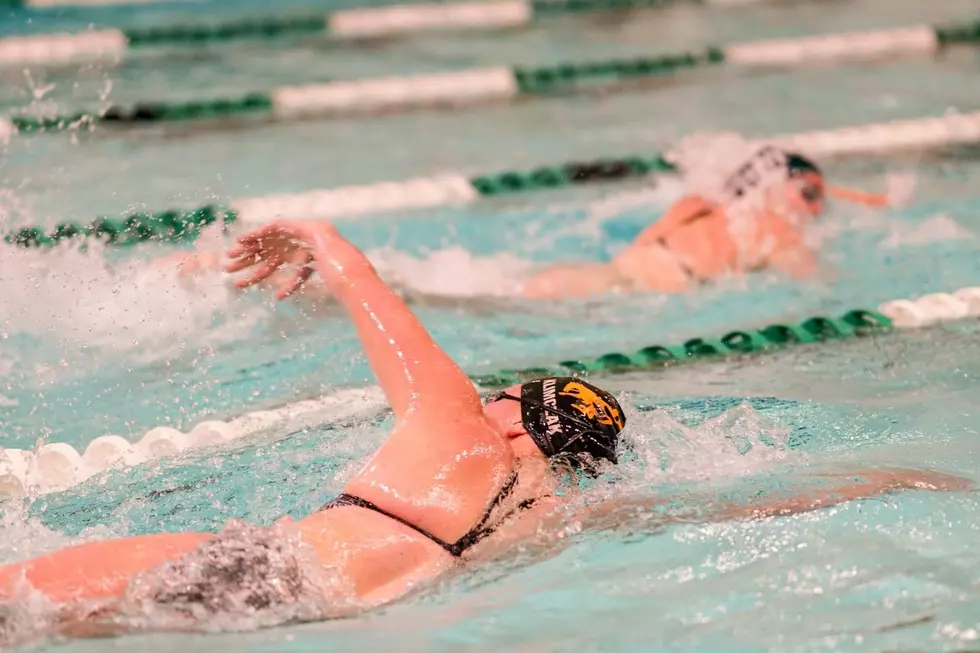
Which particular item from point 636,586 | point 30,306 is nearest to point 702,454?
point 636,586

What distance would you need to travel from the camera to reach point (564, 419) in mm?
2441

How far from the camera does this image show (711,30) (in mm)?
7465

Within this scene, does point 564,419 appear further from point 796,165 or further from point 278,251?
point 796,165

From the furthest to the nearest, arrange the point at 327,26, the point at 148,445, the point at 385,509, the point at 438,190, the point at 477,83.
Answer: the point at 327,26, the point at 477,83, the point at 438,190, the point at 148,445, the point at 385,509

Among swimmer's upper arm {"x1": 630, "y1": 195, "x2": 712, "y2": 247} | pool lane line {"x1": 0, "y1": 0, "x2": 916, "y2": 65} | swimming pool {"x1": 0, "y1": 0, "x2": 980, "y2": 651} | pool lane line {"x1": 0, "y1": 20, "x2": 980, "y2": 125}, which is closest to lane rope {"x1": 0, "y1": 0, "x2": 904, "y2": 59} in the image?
pool lane line {"x1": 0, "y1": 0, "x2": 916, "y2": 65}

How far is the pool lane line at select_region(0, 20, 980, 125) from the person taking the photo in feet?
19.2

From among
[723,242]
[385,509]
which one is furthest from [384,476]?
[723,242]

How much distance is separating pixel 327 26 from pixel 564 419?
5453 mm

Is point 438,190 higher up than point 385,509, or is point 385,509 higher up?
point 385,509

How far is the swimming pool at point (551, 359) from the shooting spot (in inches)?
87.7

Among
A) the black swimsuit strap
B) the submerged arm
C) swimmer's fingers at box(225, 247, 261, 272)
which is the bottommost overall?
the submerged arm

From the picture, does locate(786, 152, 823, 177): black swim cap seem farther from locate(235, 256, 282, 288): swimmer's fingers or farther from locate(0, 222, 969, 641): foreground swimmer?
locate(235, 256, 282, 288): swimmer's fingers

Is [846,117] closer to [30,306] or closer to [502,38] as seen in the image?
[502,38]

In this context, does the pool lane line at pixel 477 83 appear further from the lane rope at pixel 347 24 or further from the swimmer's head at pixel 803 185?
the swimmer's head at pixel 803 185
